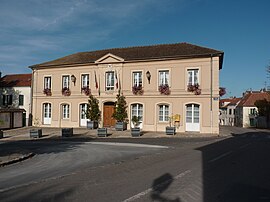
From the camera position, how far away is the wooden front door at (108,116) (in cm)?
2683

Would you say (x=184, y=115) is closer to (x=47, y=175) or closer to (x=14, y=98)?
(x=47, y=175)

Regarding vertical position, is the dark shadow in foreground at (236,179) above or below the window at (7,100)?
below

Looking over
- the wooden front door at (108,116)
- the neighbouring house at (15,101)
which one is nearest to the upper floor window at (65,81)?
the wooden front door at (108,116)

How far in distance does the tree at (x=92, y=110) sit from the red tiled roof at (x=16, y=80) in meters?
9.71

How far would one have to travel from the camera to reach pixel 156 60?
24875 mm

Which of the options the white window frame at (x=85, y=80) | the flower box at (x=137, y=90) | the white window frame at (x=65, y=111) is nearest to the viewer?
the flower box at (x=137, y=90)

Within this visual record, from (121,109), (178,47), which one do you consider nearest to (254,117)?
(178,47)

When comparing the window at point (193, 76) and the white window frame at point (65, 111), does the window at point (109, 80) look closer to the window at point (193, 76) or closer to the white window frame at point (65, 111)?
the white window frame at point (65, 111)

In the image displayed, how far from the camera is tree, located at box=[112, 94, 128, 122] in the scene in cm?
2513

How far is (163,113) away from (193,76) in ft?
13.6

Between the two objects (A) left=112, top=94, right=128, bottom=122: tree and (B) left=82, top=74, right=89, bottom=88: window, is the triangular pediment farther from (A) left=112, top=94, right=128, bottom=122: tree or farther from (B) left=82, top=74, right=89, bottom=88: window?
(A) left=112, top=94, right=128, bottom=122: tree

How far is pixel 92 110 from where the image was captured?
26.3 meters

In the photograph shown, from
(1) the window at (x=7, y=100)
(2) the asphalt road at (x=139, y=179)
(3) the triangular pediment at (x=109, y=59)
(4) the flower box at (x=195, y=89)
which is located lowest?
(2) the asphalt road at (x=139, y=179)

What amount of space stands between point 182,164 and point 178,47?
18673 millimetres
